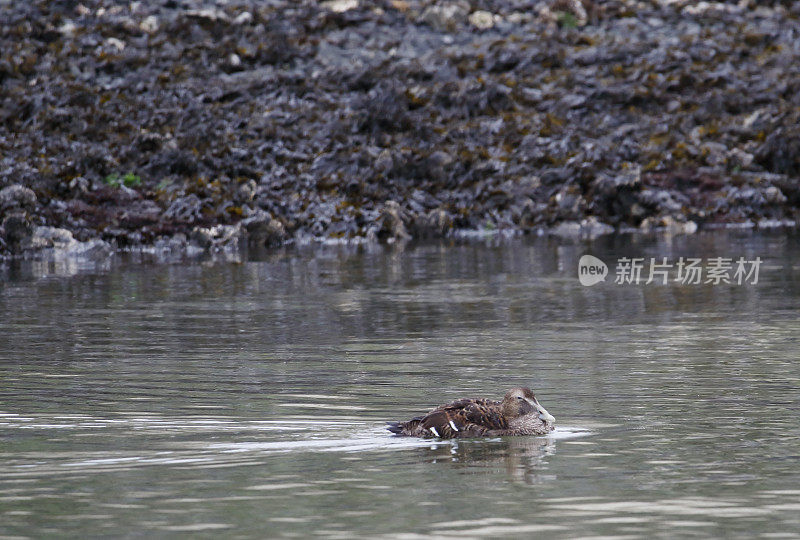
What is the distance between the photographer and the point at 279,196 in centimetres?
3891

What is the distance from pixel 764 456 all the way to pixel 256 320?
1040cm

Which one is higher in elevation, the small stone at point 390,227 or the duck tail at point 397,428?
the small stone at point 390,227

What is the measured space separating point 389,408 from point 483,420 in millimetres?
1646

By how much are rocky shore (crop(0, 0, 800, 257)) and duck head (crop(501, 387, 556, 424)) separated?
2348 cm

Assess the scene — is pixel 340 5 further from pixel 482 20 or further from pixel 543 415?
pixel 543 415

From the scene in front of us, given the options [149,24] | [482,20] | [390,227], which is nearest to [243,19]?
[149,24]

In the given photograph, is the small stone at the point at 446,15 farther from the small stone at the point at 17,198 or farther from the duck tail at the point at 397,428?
the duck tail at the point at 397,428

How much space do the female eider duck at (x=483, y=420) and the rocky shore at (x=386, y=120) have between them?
2336 cm

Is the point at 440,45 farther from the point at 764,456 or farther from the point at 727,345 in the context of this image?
the point at 764,456

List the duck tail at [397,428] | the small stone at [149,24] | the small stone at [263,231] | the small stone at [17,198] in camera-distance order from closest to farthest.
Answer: the duck tail at [397,428], the small stone at [17,198], the small stone at [263,231], the small stone at [149,24]

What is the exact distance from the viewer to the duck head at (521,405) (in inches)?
448

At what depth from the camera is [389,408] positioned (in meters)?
12.9

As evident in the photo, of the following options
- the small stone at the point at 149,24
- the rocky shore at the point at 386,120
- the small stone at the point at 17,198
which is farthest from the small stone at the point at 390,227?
the small stone at the point at 149,24

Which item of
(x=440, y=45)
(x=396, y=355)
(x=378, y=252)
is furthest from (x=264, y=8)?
(x=396, y=355)
